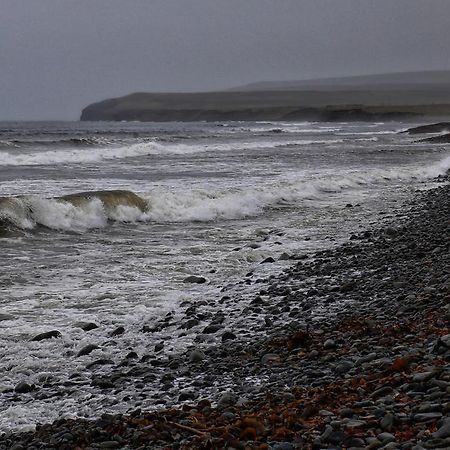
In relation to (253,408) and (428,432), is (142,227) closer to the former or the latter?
(253,408)

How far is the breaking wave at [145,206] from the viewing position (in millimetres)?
12586

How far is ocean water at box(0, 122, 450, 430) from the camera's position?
5.76 meters

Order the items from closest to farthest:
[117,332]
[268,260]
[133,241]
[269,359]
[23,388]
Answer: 1. [23,388]
2. [269,359]
3. [117,332]
4. [268,260]
5. [133,241]

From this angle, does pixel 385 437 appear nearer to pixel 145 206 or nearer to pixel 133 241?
pixel 133 241

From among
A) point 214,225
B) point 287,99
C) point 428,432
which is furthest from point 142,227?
point 287,99

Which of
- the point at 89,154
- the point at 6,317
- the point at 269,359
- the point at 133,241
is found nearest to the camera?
the point at 269,359

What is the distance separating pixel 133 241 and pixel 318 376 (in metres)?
7.01

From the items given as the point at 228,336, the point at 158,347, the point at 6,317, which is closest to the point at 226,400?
the point at 158,347

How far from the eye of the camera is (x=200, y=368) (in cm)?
534

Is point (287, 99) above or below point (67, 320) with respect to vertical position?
above

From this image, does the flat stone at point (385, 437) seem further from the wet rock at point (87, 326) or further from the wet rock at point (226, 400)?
the wet rock at point (87, 326)

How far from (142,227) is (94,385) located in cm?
804

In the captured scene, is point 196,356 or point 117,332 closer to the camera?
point 196,356

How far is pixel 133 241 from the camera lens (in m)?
11.3
